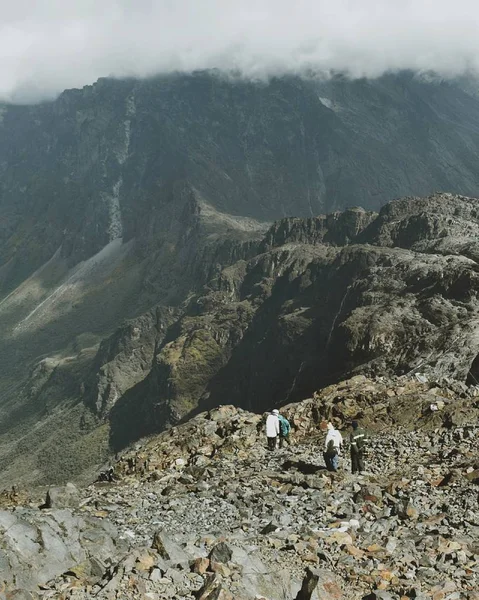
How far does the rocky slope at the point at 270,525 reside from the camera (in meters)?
20.1

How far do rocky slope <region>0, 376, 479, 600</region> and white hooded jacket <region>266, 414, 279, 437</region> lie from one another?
1203mm

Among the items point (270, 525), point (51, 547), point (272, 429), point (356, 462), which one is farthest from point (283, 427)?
point (51, 547)

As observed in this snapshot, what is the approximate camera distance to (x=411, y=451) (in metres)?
36.1

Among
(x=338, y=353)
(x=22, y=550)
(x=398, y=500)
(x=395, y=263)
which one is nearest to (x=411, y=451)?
(x=398, y=500)

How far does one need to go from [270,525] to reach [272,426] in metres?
15.3

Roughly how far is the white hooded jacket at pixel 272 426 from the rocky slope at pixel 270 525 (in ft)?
3.95

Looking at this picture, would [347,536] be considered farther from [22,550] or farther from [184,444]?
[184,444]

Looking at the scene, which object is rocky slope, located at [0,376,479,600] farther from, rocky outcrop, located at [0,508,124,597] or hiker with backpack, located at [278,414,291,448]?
hiker with backpack, located at [278,414,291,448]

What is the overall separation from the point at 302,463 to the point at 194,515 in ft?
31.4

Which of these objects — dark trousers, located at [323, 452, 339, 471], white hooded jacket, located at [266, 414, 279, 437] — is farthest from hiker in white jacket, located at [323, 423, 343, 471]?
white hooded jacket, located at [266, 414, 279, 437]

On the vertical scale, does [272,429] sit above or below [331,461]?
below

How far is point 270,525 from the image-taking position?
82.3ft

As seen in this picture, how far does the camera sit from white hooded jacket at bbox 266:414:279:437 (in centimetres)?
4038

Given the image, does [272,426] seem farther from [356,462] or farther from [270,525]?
[270,525]
